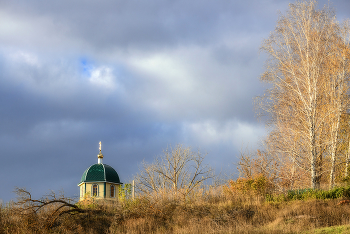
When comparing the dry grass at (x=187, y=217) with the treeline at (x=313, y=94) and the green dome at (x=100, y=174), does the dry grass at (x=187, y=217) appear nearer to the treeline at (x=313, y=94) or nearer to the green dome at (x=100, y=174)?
the treeline at (x=313, y=94)

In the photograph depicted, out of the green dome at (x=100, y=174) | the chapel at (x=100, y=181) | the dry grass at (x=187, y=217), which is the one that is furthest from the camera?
the green dome at (x=100, y=174)

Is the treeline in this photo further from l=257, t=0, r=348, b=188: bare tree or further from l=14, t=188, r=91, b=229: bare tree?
l=14, t=188, r=91, b=229: bare tree

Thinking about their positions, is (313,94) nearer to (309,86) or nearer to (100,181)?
(309,86)

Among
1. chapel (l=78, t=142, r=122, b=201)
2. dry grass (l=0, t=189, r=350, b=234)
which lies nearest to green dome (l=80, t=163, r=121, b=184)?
chapel (l=78, t=142, r=122, b=201)

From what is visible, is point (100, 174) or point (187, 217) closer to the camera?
point (187, 217)

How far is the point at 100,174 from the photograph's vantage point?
119 feet

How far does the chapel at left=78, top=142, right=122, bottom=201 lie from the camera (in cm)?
3566

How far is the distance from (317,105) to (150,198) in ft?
37.2

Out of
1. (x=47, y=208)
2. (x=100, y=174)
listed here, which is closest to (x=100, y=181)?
(x=100, y=174)

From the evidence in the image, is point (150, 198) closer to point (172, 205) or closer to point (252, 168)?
point (172, 205)

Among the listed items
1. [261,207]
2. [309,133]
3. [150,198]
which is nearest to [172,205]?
[150,198]

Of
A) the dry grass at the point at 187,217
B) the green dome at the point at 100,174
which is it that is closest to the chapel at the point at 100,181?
the green dome at the point at 100,174

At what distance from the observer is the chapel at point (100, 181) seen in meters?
35.7

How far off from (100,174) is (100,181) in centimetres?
78
